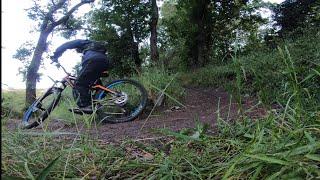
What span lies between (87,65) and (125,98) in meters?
0.67

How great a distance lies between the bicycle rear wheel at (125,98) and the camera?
529 cm

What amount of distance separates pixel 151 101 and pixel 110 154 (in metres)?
4.73

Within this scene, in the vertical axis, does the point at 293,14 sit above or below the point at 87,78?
above

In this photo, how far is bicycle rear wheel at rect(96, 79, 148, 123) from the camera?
17.3 feet

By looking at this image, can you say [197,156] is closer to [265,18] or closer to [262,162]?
[262,162]

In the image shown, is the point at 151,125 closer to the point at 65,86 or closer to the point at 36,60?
the point at 65,86

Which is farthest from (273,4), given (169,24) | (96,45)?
(96,45)

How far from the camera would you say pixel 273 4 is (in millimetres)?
17578

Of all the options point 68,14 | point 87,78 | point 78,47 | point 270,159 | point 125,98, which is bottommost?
point 125,98

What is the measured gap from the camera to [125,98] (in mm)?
5379

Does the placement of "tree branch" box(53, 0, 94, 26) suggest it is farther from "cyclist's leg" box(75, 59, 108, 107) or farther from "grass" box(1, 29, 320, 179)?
"grass" box(1, 29, 320, 179)

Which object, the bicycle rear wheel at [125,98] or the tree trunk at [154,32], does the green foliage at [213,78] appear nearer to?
the tree trunk at [154,32]

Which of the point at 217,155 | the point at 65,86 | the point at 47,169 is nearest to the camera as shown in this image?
the point at 47,169

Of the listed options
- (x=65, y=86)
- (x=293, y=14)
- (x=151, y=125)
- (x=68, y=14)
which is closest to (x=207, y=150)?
(x=151, y=125)
